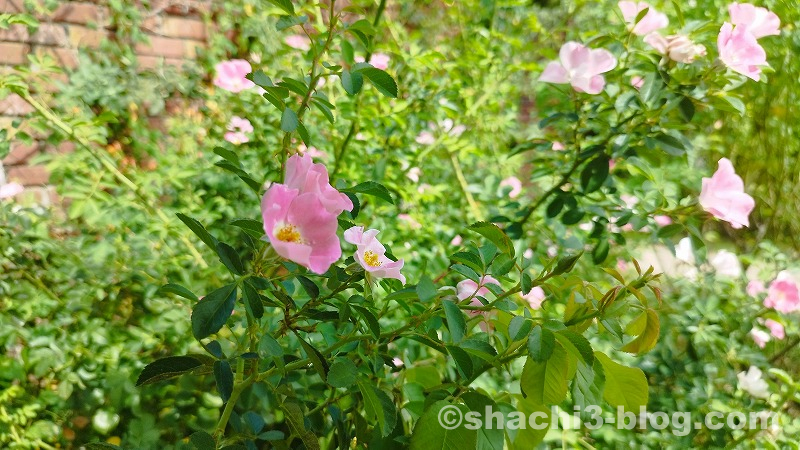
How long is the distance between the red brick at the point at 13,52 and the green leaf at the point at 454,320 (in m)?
1.85

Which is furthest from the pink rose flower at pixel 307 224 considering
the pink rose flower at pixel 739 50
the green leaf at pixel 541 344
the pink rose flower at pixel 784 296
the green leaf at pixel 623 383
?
the pink rose flower at pixel 784 296

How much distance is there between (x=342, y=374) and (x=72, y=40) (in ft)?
6.14

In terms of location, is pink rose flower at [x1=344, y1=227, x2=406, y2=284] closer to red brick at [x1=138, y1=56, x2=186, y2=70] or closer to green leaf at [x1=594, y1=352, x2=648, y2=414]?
green leaf at [x1=594, y1=352, x2=648, y2=414]

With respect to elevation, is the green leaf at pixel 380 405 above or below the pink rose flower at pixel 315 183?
below

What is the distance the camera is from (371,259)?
2.14ft

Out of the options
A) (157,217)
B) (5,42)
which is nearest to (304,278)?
(157,217)

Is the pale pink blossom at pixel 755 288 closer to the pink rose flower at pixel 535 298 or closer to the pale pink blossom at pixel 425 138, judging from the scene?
the pink rose flower at pixel 535 298

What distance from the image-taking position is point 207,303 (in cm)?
55

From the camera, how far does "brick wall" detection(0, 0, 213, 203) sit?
1806 mm

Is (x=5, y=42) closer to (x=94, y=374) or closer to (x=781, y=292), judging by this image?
(x=94, y=374)

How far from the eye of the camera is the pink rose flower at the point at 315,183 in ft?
1.84

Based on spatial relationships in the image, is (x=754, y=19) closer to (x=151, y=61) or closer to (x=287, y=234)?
(x=287, y=234)

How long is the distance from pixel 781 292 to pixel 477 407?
49.4 inches

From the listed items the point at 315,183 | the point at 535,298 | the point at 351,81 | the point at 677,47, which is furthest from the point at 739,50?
the point at 315,183
